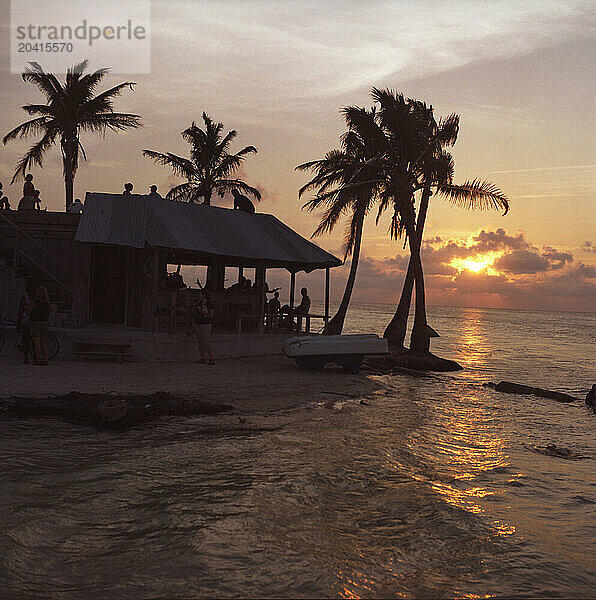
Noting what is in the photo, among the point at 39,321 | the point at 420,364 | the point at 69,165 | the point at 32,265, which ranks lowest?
the point at 420,364

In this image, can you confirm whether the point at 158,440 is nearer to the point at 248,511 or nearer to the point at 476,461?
the point at 248,511

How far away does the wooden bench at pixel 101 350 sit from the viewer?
15562 mm

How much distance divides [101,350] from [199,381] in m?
3.75

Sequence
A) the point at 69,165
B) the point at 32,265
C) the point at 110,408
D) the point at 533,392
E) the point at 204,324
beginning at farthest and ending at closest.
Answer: the point at 69,165
the point at 32,265
the point at 533,392
the point at 204,324
the point at 110,408

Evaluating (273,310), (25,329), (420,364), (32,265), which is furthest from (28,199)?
(420,364)

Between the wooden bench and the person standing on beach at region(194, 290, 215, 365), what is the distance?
192 centimetres

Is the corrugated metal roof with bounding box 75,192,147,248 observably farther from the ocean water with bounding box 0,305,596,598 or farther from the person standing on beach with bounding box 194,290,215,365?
the ocean water with bounding box 0,305,596,598

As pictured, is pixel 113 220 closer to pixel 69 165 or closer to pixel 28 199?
pixel 28 199

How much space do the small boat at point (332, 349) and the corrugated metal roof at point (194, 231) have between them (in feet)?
10.7

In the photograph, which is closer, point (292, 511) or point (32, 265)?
point (292, 511)

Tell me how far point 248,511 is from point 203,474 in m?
1.30

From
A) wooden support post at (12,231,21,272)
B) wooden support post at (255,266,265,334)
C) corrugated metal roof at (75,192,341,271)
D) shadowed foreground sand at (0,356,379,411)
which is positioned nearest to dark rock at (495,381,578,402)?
shadowed foreground sand at (0,356,379,411)

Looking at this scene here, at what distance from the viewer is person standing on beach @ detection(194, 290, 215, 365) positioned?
15.7 m

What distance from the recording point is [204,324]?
52.5 ft
